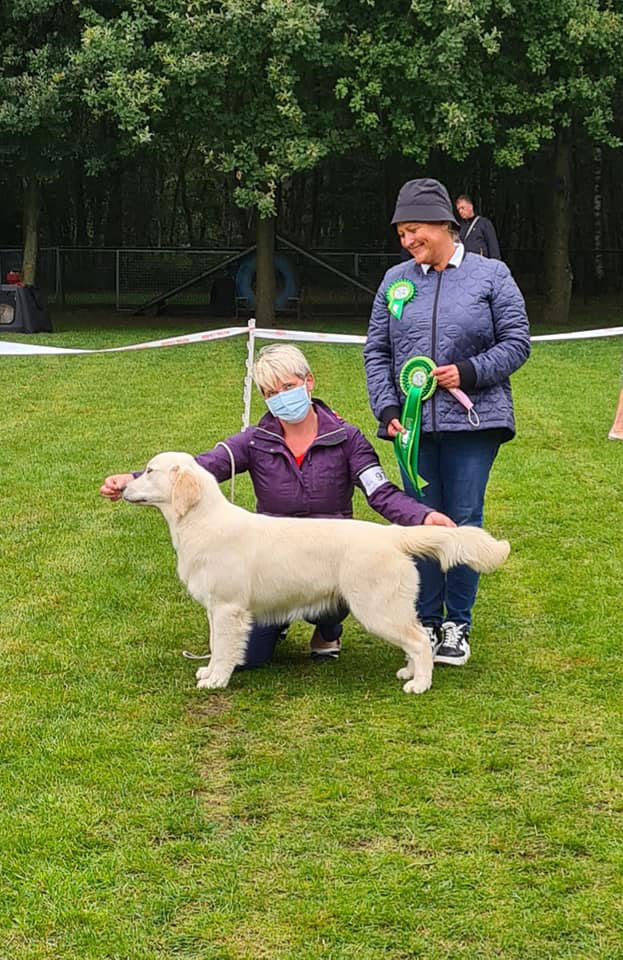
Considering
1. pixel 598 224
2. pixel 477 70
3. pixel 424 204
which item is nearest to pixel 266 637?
pixel 424 204

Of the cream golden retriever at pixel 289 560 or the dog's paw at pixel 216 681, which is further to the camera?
the dog's paw at pixel 216 681

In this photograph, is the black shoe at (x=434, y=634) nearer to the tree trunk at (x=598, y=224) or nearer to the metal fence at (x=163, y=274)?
the metal fence at (x=163, y=274)

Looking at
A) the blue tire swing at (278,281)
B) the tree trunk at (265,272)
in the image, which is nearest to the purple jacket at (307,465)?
the tree trunk at (265,272)

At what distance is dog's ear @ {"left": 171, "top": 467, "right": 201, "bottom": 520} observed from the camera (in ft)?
15.9

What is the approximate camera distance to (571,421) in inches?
469

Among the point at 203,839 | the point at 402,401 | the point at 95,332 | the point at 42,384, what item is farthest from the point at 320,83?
the point at 203,839

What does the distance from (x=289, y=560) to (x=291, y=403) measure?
2.28 feet

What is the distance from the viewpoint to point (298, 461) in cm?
532

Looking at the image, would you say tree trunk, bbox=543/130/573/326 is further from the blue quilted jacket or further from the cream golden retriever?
the cream golden retriever

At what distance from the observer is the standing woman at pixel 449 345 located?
4918mm

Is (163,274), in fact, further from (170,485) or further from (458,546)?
(458,546)

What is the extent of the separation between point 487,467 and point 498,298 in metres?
0.73

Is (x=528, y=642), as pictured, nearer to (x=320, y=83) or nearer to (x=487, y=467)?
(x=487, y=467)

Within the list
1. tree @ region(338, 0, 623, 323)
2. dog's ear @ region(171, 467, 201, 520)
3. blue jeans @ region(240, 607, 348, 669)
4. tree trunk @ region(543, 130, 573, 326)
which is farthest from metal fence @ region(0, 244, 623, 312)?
dog's ear @ region(171, 467, 201, 520)
